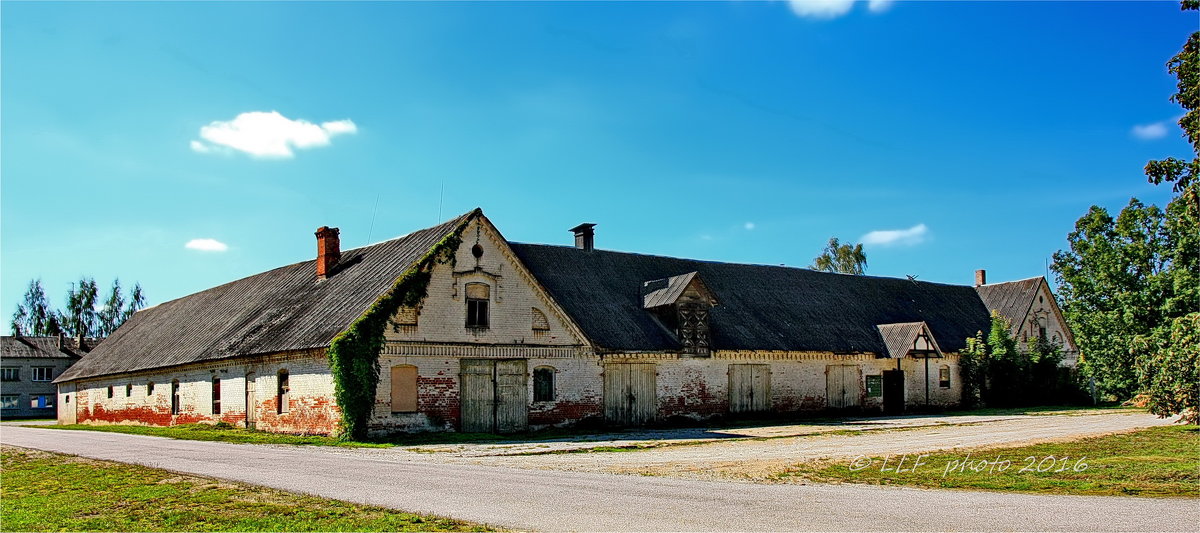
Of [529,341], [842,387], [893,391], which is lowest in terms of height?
[893,391]

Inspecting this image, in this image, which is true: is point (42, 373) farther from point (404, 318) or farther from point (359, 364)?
point (359, 364)

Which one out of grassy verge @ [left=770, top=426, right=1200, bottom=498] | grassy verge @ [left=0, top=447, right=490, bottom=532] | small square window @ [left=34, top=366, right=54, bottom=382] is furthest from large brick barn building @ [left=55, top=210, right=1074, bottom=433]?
small square window @ [left=34, top=366, right=54, bottom=382]

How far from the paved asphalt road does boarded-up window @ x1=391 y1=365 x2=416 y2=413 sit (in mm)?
8877

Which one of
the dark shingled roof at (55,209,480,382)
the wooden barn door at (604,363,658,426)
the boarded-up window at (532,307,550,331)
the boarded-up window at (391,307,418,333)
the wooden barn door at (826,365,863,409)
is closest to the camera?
the boarded-up window at (391,307,418,333)

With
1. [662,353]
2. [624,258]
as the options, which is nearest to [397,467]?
[662,353]

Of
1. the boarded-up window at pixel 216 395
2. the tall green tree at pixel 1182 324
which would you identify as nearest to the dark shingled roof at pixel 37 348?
the boarded-up window at pixel 216 395

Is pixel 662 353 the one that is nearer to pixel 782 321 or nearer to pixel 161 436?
pixel 782 321

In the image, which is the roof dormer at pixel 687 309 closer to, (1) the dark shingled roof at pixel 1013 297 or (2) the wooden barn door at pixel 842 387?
(2) the wooden barn door at pixel 842 387

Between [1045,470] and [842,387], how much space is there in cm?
2194

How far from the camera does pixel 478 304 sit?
27.1 m

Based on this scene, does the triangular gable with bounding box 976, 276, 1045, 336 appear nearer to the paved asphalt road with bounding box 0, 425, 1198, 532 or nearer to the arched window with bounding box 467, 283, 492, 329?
the arched window with bounding box 467, 283, 492, 329

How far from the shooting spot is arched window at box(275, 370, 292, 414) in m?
26.9

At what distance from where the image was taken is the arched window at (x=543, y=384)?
91.2 ft

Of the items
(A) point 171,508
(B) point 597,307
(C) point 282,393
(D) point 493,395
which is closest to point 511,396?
(D) point 493,395
